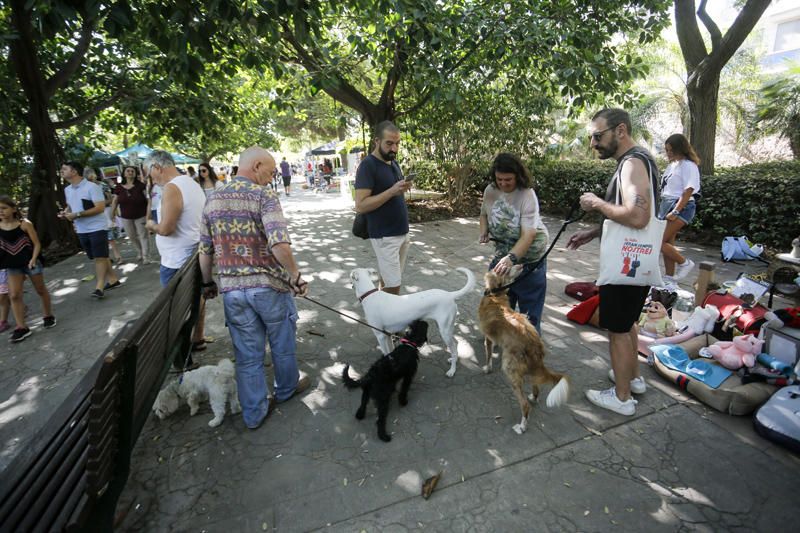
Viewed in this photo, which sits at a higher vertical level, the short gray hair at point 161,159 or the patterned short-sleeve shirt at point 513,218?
the short gray hair at point 161,159

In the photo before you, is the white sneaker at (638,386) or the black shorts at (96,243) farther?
the black shorts at (96,243)

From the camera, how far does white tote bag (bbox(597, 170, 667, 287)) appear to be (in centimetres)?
245

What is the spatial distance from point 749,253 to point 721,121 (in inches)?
498

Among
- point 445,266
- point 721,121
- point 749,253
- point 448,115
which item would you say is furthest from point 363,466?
point 721,121

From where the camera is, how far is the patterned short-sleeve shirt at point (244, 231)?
8.27 feet

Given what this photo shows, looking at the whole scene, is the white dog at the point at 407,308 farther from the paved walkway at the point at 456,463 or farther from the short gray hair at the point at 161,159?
the short gray hair at the point at 161,159

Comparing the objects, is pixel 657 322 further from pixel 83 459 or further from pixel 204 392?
pixel 83 459

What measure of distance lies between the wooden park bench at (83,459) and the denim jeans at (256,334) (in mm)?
608

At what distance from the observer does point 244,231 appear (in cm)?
255

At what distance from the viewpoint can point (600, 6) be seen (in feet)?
19.3

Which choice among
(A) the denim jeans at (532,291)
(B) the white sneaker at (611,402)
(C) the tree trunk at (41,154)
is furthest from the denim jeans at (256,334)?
(C) the tree trunk at (41,154)

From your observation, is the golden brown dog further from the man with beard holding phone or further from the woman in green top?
the man with beard holding phone

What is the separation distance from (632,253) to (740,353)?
1.50 m

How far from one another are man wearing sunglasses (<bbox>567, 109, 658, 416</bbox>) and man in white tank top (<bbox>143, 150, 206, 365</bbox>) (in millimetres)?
3241
